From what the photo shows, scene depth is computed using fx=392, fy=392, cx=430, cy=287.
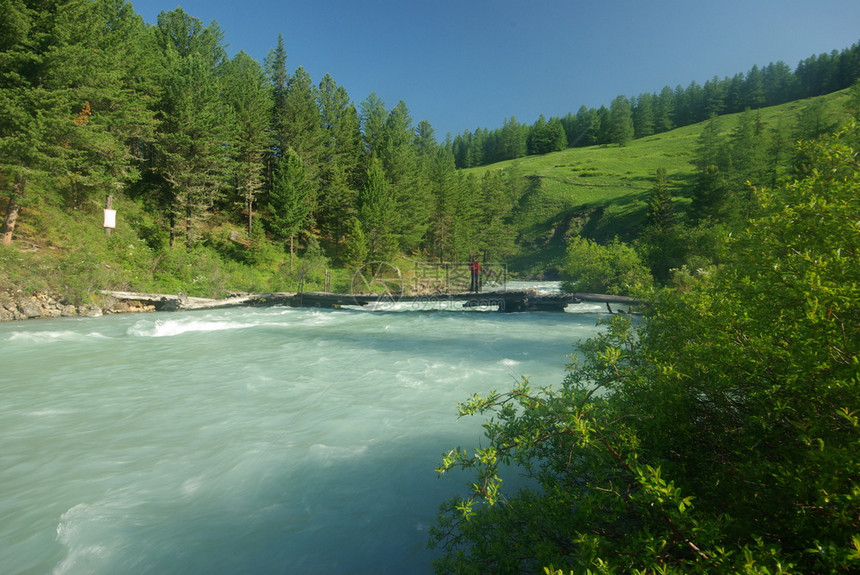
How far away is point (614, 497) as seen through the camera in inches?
108

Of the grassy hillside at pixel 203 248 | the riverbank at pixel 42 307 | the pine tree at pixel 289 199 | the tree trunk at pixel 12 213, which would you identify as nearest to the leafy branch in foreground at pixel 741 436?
the riverbank at pixel 42 307

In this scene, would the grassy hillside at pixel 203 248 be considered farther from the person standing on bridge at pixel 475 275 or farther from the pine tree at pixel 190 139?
the person standing on bridge at pixel 475 275

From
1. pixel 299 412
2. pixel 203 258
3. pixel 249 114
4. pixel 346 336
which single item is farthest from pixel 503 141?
pixel 299 412

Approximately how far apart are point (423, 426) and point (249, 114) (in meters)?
37.3

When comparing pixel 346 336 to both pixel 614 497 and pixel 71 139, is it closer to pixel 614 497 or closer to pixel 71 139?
pixel 614 497

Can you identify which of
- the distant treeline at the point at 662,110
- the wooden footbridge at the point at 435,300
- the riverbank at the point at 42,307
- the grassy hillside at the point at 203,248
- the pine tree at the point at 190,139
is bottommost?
the wooden footbridge at the point at 435,300

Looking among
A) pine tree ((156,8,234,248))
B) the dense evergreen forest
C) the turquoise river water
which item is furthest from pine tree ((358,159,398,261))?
the turquoise river water

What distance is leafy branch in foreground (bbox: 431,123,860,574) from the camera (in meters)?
1.99

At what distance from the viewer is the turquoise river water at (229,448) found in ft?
14.9

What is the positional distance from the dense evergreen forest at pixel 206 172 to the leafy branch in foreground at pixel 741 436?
67.5ft

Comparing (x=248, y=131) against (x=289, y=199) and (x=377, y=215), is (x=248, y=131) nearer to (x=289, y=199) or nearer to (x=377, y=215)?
(x=289, y=199)

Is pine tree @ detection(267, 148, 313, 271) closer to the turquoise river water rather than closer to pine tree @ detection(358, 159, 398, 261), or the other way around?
pine tree @ detection(358, 159, 398, 261)

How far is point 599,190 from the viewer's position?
73125 millimetres

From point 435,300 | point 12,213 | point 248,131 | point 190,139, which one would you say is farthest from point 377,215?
point 12,213
